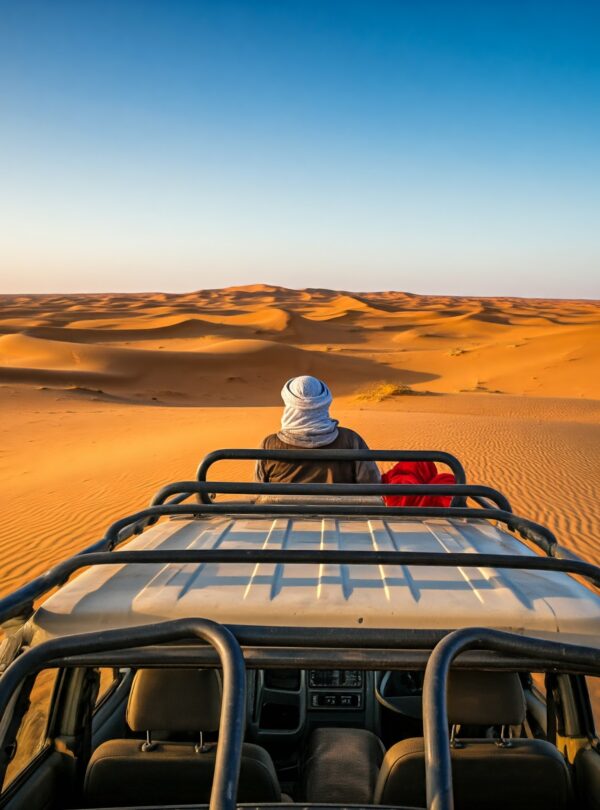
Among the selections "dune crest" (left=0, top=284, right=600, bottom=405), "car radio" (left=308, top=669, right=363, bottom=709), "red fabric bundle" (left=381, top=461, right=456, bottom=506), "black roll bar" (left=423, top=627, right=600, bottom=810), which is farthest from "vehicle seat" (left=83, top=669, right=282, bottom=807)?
"dune crest" (left=0, top=284, right=600, bottom=405)

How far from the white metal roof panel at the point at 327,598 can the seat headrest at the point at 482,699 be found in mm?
324

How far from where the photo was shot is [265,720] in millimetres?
2848

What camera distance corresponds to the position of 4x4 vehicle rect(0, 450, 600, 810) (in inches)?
53.9

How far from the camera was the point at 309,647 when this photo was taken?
145cm

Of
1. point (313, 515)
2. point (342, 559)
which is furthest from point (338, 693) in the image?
point (342, 559)

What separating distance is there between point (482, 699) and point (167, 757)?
2.99 feet

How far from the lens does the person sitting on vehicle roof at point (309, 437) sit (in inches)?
171

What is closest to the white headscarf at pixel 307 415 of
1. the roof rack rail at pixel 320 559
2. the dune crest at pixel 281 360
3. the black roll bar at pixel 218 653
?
the roof rack rail at pixel 320 559

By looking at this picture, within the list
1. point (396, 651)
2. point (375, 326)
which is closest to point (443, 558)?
point (396, 651)

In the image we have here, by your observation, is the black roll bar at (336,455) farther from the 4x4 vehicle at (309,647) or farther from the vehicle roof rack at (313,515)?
the 4x4 vehicle at (309,647)

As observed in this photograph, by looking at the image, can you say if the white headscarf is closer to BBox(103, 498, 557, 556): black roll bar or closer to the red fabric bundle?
the red fabric bundle

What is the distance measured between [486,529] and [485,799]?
90 centimetres

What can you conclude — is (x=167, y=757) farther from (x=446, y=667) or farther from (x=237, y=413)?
(x=237, y=413)

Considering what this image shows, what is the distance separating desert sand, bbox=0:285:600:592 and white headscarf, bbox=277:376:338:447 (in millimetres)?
4352
